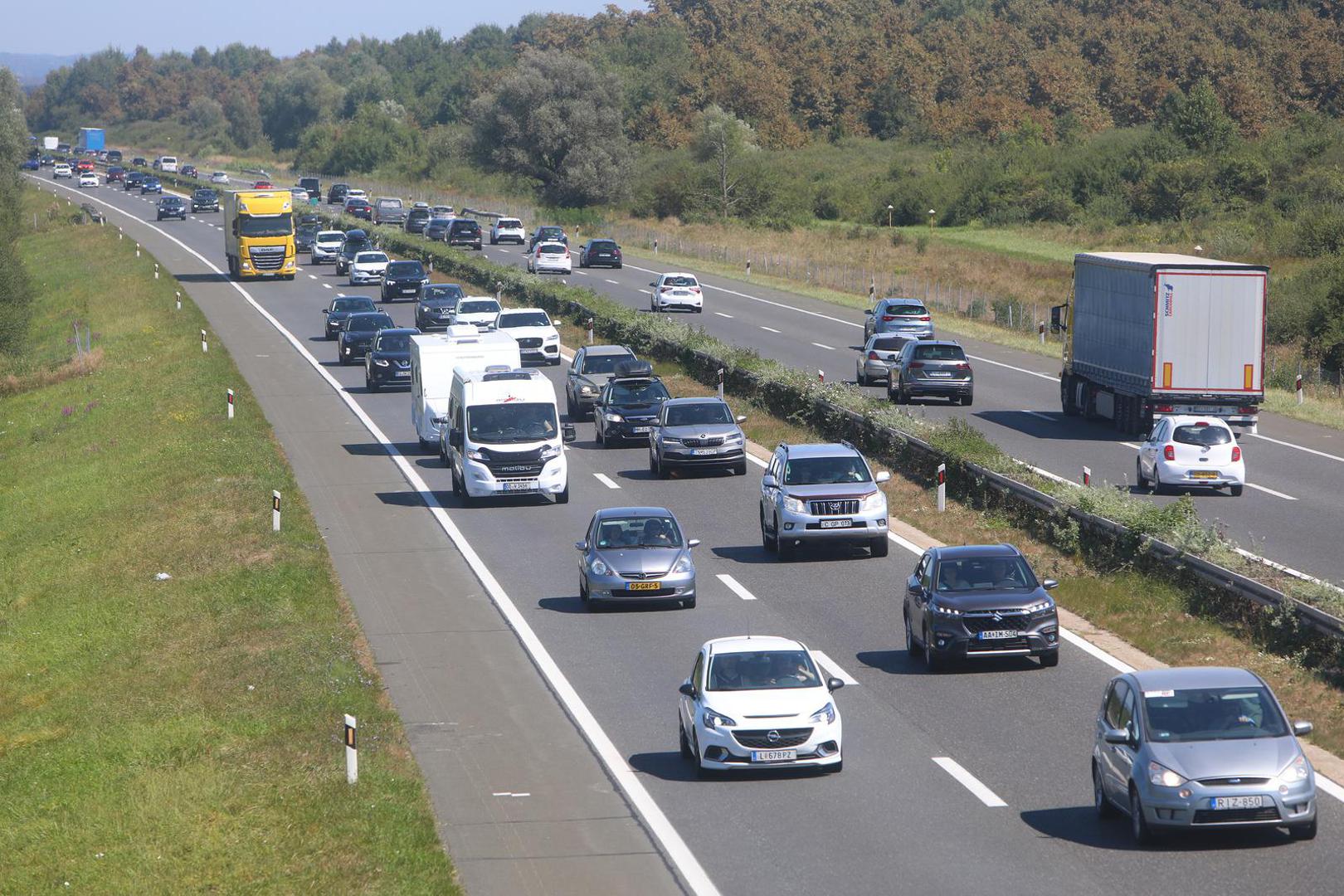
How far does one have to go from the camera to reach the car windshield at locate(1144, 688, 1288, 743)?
14.0 meters

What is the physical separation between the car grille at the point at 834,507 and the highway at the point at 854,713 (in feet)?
3.05

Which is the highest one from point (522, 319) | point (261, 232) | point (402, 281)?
point (261, 232)

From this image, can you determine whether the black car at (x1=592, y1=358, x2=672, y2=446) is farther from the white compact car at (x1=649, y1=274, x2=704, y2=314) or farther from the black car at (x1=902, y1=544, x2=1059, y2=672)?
the white compact car at (x1=649, y1=274, x2=704, y2=314)

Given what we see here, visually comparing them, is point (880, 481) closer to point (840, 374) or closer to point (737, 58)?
point (840, 374)

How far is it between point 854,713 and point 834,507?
8370mm

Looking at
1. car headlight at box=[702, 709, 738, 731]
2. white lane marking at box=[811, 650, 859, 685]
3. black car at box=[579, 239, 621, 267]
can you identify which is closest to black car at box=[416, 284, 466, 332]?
black car at box=[579, 239, 621, 267]

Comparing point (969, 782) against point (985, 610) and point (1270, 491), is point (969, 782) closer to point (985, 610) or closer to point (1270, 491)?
point (985, 610)

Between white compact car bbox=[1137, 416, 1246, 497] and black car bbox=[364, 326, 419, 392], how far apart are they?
2351 centimetres

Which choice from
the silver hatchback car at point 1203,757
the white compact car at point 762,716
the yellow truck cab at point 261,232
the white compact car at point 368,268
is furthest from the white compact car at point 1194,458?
the yellow truck cab at point 261,232

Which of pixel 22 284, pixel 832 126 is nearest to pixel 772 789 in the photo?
pixel 22 284

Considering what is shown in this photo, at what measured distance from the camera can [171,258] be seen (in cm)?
9150

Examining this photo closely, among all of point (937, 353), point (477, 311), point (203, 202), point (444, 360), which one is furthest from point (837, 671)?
point (203, 202)

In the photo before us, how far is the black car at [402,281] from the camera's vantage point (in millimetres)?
70000

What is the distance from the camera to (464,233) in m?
91.7
